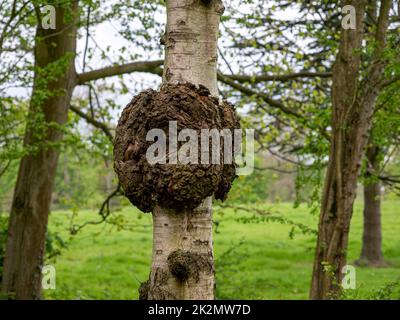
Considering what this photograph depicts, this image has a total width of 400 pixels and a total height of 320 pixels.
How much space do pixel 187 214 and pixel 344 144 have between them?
313cm

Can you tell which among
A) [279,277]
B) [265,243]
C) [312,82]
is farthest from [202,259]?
[265,243]

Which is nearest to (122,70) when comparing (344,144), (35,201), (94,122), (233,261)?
(94,122)

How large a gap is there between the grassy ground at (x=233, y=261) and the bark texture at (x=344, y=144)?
14.8ft

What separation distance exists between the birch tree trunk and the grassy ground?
6919 millimetres

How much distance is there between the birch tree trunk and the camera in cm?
312

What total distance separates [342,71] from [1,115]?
381 centimetres

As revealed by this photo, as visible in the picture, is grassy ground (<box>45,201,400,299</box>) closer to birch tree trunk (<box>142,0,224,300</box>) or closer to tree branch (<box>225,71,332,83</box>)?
tree branch (<box>225,71,332,83</box>)

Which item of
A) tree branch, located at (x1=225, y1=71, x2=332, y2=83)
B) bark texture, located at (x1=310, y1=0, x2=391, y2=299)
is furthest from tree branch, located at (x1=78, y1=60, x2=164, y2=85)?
bark texture, located at (x1=310, y1=0, x2=391, y2=299)

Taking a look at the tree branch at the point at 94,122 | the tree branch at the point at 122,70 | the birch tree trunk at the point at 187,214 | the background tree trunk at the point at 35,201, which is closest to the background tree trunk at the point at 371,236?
the tree branch at the point at 94,122

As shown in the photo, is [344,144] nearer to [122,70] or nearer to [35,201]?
[122,70]

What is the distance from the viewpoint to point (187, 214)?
3148 millimetres

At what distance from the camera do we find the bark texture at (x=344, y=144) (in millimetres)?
5863

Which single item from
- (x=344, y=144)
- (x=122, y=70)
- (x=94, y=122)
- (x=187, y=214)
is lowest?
(x=187, y=214)

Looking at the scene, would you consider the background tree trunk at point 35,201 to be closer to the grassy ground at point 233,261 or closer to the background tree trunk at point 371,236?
the grassy ground at point 233,261
